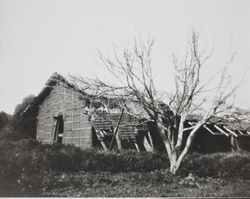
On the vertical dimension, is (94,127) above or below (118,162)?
above

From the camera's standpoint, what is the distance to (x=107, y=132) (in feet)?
47.1

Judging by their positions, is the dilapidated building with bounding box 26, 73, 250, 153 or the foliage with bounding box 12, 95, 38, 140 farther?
the foliage with bounding box 12, 95, 38, 140

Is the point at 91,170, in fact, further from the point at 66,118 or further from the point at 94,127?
the point at 66,118

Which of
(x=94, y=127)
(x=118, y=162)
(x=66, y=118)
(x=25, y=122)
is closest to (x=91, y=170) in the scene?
(x=118, y=162)

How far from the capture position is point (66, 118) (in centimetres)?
1717

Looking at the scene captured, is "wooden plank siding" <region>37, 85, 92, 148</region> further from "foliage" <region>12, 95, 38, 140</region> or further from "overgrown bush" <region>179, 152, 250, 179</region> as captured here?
"overgrown bush" <region>179, 152, 250, 179</region>

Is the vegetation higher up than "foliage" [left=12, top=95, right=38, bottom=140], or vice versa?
"foliage" [left=12, top=95, right=38, bottom=140]

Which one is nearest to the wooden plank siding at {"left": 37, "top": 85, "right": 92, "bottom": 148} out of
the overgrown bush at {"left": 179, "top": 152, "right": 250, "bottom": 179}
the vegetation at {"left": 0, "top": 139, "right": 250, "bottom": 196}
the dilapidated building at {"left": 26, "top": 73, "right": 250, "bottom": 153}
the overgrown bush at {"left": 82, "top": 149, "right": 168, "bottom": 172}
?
the dilapidated building at {"left": 26, "top": 73, "right": 250, "bottom": 153}

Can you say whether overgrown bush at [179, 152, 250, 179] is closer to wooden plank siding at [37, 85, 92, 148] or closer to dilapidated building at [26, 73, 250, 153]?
dilapidated building at [26, 73, 250, 153]

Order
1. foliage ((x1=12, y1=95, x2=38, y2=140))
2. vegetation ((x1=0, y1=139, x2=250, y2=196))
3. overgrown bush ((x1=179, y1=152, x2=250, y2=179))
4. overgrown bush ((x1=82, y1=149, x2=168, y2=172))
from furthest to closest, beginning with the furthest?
foliage ((x1=12, y1=95, x2=38, y2=140)) → overgrown bush ((x1=179, y1=152, x2=250, y2=179)) → overgrown bush ((x1=82, y1=149, x2=168, y2=172)) → vegetation ((x1=0, y1=139, x2=250, y2=196))

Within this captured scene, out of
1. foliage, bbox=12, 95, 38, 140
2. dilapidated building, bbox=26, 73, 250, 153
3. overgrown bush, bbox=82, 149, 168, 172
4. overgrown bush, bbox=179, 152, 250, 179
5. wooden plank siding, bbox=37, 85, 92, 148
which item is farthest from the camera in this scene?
foliage, bbox=12, 95, 38, 140

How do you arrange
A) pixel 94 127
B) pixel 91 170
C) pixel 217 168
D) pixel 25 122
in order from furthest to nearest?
1. pixel 25 122
2. pixel 94 127
3. pixel 217 168
4. pixel 91 170

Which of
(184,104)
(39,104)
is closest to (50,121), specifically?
(39,104)

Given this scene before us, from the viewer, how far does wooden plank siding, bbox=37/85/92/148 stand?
51.3 ft
